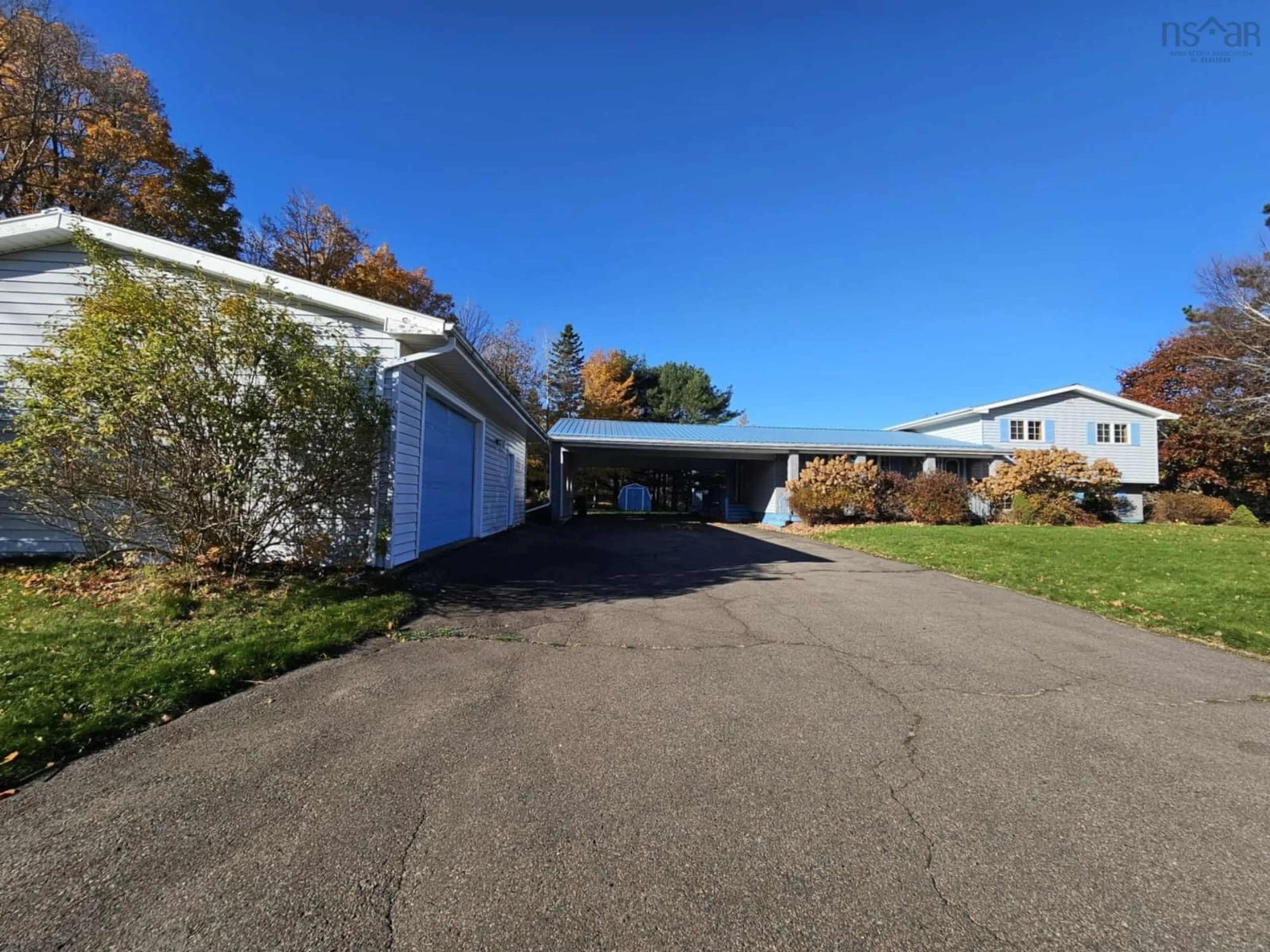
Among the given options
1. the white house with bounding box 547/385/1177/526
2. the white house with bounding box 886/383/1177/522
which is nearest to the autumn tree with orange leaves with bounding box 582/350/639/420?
the white house with bounding box 547/385/1177/526

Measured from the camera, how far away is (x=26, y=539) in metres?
7.77

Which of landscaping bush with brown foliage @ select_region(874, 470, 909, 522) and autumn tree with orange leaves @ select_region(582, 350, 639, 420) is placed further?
autumn tree with orange leaves @ select_region(582, 350, 639, 420)

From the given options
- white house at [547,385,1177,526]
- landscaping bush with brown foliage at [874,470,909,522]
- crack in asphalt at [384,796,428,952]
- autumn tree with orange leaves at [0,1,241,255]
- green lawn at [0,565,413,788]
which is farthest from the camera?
white house at [547,385,1177,526]

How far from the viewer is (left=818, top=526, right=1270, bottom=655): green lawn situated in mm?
6461

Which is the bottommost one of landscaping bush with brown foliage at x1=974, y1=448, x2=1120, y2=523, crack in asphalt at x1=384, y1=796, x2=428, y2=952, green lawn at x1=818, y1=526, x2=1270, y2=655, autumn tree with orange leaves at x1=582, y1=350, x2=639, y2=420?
crack in asphalt at x1=384, y1=796, x2=428, y2=952

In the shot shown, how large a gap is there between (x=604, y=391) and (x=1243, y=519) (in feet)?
101

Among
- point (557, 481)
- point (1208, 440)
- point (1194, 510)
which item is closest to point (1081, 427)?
point (1194, 510)

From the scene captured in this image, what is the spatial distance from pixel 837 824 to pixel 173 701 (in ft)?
12.6

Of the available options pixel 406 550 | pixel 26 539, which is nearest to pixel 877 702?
pixel 406 550

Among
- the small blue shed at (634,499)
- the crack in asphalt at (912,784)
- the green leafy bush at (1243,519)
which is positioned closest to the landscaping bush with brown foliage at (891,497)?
the green leafy bush at (1243,519)

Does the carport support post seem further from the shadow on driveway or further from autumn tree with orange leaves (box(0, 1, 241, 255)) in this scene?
autumn tree with orange leaves (box(0, 1, 241, 255))

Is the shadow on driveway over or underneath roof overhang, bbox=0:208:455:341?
underneath

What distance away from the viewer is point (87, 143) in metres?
16.4

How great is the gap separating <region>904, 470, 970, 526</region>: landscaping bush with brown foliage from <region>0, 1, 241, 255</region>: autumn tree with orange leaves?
2459 centimetres
